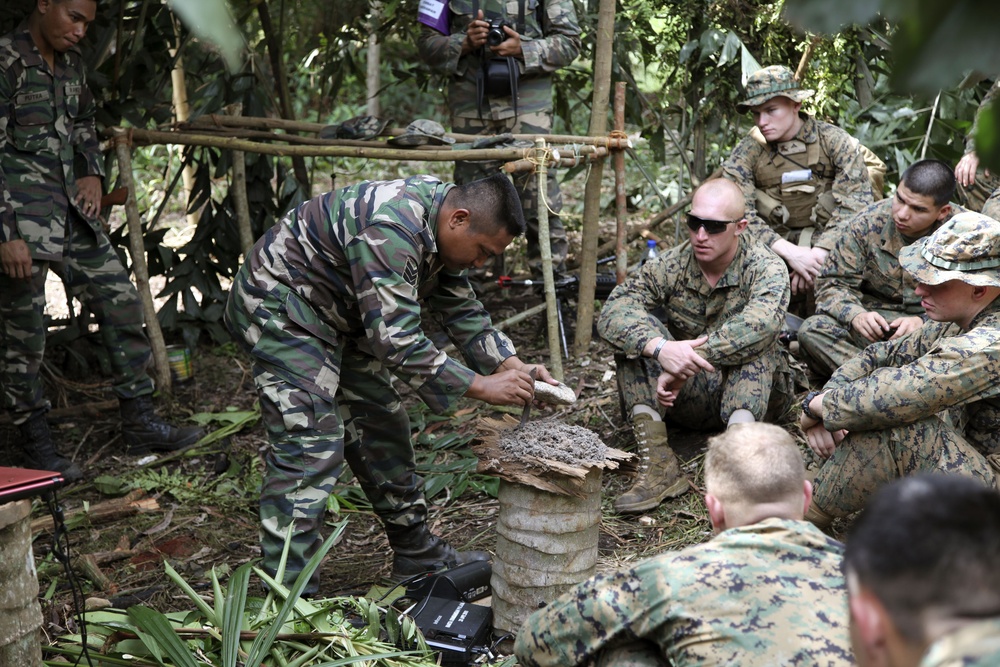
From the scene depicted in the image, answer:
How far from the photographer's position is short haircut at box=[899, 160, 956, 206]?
4805 millimetres

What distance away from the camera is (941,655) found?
3.78ft

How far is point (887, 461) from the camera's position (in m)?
3.77

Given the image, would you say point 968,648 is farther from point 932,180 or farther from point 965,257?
point 932,180

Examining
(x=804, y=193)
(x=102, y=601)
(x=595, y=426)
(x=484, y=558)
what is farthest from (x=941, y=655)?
(x=804, y=193)

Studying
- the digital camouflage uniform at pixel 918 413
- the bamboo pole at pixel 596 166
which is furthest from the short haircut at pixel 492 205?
the bamboo pole at pixel 596 166

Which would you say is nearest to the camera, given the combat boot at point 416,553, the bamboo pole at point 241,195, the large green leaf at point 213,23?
the large green leaf at point 213,23

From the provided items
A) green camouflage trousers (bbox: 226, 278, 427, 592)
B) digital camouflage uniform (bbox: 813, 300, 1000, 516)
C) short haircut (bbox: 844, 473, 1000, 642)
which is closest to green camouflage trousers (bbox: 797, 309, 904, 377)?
digital camouflage uniform (bbox: 813, 300, 1000, 516)

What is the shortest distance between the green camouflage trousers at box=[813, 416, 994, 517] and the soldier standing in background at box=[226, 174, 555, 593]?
1292 mm

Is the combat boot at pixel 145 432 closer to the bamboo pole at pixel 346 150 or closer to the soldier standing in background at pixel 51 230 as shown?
the soldier standing in background at pixel 51 230

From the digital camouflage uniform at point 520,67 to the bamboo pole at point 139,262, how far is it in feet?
6.27

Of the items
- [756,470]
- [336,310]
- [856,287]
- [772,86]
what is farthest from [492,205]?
[772,86]

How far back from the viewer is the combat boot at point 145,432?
5.59m

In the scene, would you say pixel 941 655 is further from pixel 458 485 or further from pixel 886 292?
pixel 886 292

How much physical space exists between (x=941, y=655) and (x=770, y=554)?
3.12ft
